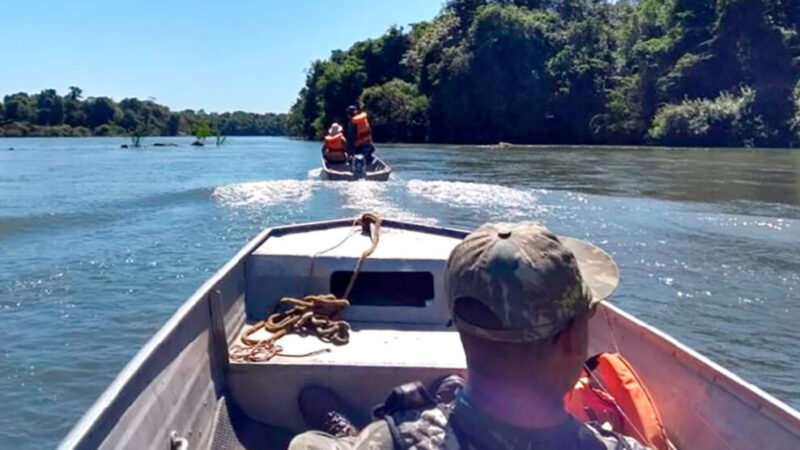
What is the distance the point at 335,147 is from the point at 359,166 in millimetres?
2097

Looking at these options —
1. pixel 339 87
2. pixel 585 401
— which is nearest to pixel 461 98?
pixel 339 87

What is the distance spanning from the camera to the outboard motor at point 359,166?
18.4 meters

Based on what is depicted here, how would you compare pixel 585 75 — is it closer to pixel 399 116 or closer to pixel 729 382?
pixel 399 116

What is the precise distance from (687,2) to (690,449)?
4485 centimetres

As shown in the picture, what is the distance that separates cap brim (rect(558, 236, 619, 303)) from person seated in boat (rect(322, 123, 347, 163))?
60.4 feet

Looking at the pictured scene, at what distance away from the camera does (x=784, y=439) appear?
2385 millimetres

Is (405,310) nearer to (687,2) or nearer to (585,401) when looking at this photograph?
(585,401)

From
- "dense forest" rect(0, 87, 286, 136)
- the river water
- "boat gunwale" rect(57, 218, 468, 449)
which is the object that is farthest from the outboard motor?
"dense forest" rect(0, 87, 286, 136)

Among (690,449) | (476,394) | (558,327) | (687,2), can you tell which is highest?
(687,2)

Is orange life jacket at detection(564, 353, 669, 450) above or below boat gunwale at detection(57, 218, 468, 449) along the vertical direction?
→ below

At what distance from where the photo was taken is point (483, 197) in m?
16.4

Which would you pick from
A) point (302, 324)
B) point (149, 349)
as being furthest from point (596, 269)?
point (302, 324)

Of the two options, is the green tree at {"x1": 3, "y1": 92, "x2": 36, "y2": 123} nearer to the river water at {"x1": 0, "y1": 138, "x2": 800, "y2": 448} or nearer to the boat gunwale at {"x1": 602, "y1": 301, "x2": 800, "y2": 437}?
the river water at {"x1": 0, "y1": 138, "x2": 800, "y2": 448}

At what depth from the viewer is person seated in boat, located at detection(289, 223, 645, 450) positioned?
1515 mm
